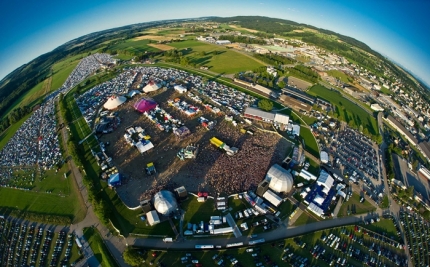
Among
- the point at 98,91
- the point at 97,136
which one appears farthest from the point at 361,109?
the point at 98,91

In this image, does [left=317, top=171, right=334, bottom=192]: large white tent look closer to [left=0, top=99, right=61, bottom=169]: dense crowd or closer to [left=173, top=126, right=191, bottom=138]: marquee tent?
[left=173, top=126, right=191, bottom=138]: marquee tent

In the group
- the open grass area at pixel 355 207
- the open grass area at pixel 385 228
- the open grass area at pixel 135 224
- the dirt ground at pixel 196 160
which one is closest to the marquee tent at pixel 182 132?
the dirt ground at pixel 196 160

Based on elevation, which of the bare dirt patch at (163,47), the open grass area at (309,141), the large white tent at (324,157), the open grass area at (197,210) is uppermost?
the bare dirt patch at (163,47)

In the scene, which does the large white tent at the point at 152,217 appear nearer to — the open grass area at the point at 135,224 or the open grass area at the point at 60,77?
the open grass area at the point at 135,224

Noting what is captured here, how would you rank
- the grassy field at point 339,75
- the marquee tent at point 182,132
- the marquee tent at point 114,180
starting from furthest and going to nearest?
the grassy field at point 339,75, the marquee tent at point 182,132, the marquee tent at point 114,180

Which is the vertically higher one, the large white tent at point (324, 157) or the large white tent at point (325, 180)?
the large white tent at point (324, 157)

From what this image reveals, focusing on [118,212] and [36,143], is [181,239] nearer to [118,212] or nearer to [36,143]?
[118,212]

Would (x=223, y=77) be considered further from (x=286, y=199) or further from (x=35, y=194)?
(x=35, y=194)

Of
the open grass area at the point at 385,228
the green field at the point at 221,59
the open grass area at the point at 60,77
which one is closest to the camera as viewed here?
the open grass area at the point at 385,228
